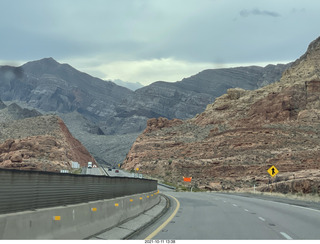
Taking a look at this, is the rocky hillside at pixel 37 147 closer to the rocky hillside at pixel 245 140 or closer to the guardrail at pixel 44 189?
the rocky hillside at pixel 245 140

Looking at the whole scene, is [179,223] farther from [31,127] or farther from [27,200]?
[31,127]

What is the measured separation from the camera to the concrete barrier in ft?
22.2

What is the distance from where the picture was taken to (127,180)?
18.0 m

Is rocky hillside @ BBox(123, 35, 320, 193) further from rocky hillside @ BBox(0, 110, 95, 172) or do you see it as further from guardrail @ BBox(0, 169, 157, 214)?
guardrail @ BBox(0, 169, 157, 214)

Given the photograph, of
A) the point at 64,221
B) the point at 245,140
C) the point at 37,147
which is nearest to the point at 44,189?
the point at 64,221

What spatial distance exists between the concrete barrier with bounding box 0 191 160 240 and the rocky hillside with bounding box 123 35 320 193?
44715mm

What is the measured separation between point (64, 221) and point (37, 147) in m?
95.3

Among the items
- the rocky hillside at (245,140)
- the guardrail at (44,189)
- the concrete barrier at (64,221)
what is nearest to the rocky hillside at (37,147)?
the rocky hillside at (245,140)

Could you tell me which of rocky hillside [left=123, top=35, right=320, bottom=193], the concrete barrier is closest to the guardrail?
the concrete barrier

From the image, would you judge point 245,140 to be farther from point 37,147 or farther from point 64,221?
point 64,221

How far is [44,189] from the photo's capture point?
28.5 feet

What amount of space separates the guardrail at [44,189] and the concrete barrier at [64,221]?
0.29m

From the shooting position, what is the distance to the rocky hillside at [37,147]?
89188 mm

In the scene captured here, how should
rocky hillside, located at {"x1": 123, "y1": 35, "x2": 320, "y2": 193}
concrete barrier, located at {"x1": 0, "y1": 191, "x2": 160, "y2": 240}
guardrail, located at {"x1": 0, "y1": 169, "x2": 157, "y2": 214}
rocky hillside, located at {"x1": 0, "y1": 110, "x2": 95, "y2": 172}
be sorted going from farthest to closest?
rocky hillside, located at {"x1": 0, "y1": 110, "x2": 95, "y2": 172} → rocky hillside, located at {"x1": 123, "y1": 35, "x2": 320, "y2": 193} → guardrail, located at {"x1": 0, "y1": 169, "x2": 157, "y2": 214} → concrete barrier, located at {"x1": 0, "y1": 191, "x2": 160, "y2": 240}
